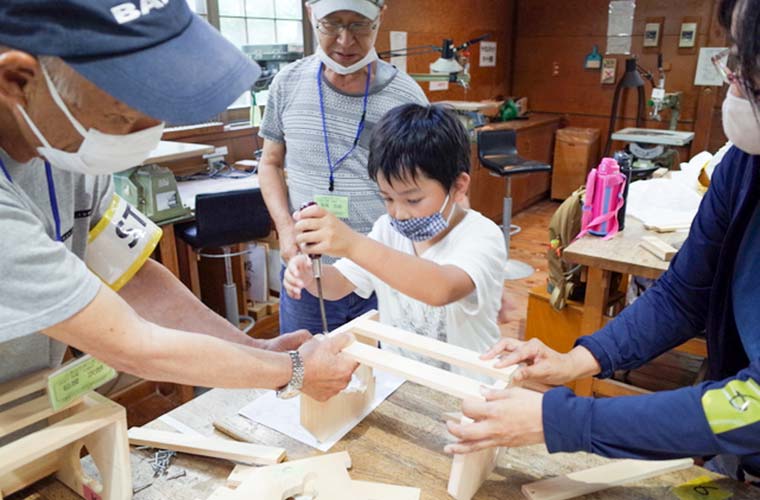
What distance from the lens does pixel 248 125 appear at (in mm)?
3826

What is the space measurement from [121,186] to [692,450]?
2570mm

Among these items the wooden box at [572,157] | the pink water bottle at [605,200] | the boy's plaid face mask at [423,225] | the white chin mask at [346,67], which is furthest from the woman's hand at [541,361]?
the wooden box at [572,157]

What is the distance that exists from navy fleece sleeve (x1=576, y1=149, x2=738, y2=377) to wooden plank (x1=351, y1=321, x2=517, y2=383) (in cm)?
25

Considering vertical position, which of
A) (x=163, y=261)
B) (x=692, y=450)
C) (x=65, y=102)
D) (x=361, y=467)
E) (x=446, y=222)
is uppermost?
(x=65, y=102)

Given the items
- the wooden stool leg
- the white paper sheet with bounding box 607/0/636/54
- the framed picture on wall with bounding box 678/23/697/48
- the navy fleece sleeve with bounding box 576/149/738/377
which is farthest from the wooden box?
the wooden stool leg

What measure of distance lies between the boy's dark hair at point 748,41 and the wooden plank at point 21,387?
3.61 feet

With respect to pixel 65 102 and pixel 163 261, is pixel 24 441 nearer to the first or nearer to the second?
pixel 65 102

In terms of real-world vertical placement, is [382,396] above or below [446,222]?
below

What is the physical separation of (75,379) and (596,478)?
0.85 meters

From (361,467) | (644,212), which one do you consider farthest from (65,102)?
(644,212)

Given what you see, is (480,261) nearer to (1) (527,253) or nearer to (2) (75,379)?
(2) (75,379)

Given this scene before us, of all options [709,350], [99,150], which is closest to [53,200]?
[99,150]

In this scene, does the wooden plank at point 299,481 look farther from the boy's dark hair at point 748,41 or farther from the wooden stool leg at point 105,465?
the boy's dark hair at point 748,41

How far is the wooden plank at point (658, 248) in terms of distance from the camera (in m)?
1.96
